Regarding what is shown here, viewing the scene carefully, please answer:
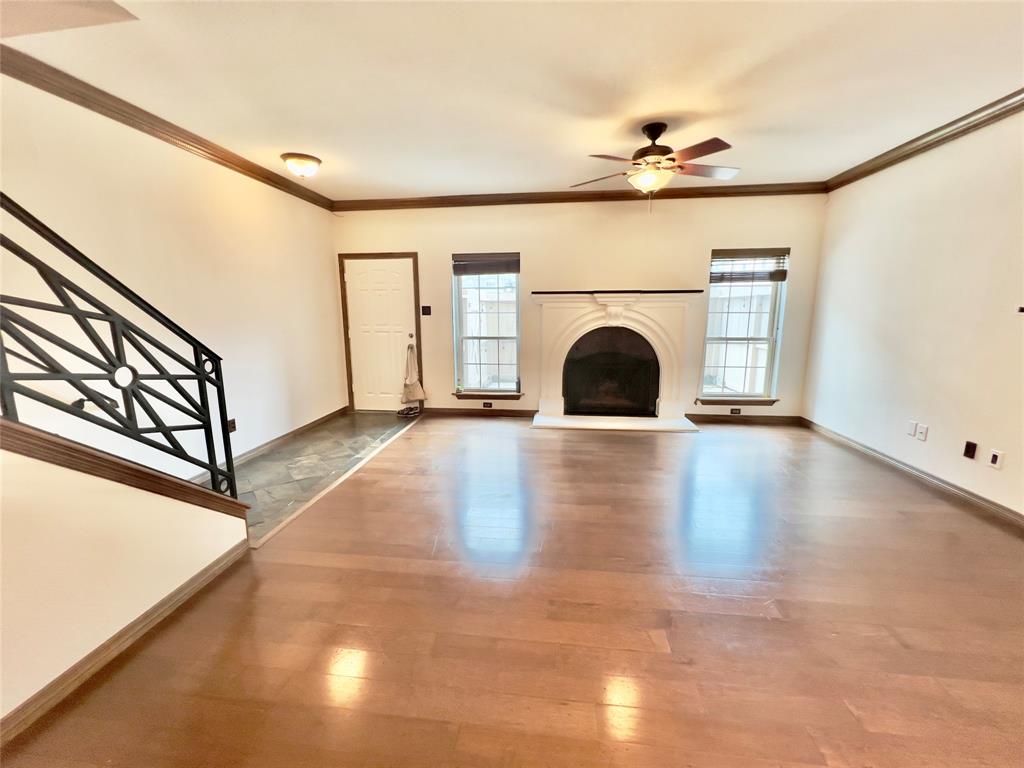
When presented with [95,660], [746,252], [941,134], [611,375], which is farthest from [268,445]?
[941,134]

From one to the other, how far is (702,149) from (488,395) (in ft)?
11.2

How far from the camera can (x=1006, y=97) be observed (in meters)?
2.47

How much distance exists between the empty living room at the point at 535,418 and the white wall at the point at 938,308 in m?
0.03

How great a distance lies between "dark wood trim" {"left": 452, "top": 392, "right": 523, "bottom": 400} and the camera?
16.6 feet

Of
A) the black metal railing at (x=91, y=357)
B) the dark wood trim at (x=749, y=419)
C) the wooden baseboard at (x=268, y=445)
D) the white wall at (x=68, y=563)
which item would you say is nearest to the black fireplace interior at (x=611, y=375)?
the dark wood trim at (x=749, y=419)

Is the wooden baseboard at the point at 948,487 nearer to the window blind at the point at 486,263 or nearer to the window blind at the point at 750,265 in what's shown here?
the window blind at the point at 750,265

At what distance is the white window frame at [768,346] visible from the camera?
4.56 meters

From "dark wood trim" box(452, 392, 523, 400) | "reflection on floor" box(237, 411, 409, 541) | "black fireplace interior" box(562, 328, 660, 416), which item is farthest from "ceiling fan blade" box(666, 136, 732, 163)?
"reflection on floor" box(237, 411, 409, 541)

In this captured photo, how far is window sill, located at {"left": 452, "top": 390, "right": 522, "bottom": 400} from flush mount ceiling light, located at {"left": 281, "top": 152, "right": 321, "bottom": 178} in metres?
2.80

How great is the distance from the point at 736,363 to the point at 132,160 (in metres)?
5.75

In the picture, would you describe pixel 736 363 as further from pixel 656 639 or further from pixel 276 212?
pixel 276 212

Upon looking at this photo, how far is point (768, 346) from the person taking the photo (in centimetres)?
470

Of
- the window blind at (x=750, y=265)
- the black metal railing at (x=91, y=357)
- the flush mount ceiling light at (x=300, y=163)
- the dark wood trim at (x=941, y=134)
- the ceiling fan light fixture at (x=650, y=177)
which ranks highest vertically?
the dark wood trim at (x=941, y=134)

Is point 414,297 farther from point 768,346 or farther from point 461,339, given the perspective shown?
point 768,346
